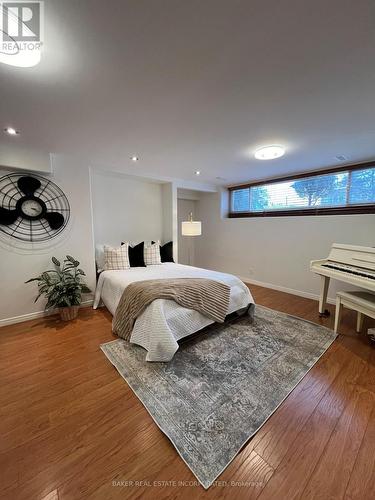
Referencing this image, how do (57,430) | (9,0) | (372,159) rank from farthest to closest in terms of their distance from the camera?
(372,159), (57,430), (9,0)

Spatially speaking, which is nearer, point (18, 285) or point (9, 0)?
point (9, 0)

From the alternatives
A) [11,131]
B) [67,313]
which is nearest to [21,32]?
[11,131]

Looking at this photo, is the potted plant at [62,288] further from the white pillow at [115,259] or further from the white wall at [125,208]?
the white wall at [125,208]

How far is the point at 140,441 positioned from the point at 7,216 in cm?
282

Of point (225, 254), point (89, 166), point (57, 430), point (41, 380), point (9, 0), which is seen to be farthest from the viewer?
point (225, 254)

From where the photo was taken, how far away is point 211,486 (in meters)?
1.01

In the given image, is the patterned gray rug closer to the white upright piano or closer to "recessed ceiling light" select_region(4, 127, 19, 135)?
the white upright piano

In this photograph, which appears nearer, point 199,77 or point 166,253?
point 199,77

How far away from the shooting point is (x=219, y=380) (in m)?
1.69

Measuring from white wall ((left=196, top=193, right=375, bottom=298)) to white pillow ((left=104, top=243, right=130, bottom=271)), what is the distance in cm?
257

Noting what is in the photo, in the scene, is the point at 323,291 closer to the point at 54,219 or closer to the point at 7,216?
the point at 54,219

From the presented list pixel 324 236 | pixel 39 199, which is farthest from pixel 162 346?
pixel 324 236

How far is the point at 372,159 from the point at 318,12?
281cm

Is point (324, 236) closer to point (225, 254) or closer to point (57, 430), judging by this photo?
point (225, 254)
